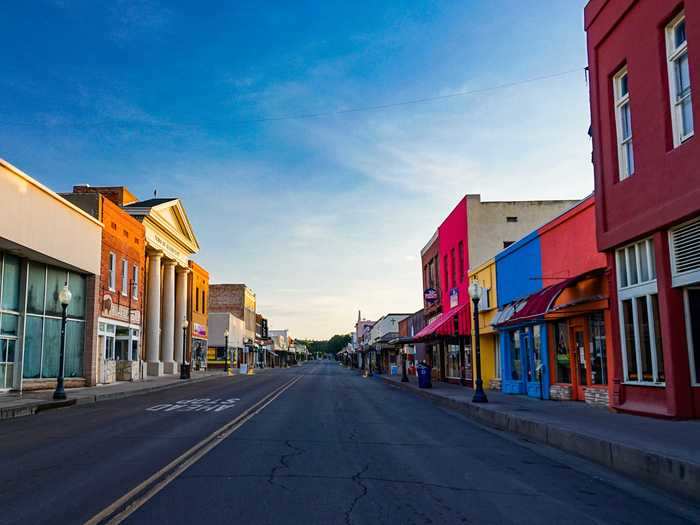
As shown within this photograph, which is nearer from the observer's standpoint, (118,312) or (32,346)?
(32,346)

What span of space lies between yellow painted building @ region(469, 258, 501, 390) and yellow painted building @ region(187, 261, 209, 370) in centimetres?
3604

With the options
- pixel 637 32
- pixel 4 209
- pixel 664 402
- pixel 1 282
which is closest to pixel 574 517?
pixel 664 402

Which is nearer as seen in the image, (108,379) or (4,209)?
(4,209)

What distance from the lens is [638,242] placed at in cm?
1513

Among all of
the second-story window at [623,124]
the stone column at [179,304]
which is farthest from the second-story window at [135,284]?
the second-story window at [623,124]

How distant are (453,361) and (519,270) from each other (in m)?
14.3

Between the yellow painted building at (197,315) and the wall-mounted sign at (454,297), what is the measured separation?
30965 millimetres

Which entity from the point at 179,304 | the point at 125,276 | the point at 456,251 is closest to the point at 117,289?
the point at 125,276

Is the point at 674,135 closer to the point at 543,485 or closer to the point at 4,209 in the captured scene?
the point at 543,485

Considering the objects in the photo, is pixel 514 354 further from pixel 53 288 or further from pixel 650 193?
pixel 53 288

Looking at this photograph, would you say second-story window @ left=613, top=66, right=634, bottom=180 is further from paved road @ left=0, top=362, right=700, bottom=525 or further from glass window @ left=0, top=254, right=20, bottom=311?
glass window @ left=0, top=254, right=20, bottom=311

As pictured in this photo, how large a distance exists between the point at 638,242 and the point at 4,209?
66.3ft

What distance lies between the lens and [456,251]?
1375 inches

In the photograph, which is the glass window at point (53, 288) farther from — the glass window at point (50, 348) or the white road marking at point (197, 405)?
the white road marking at point (197, 405)
